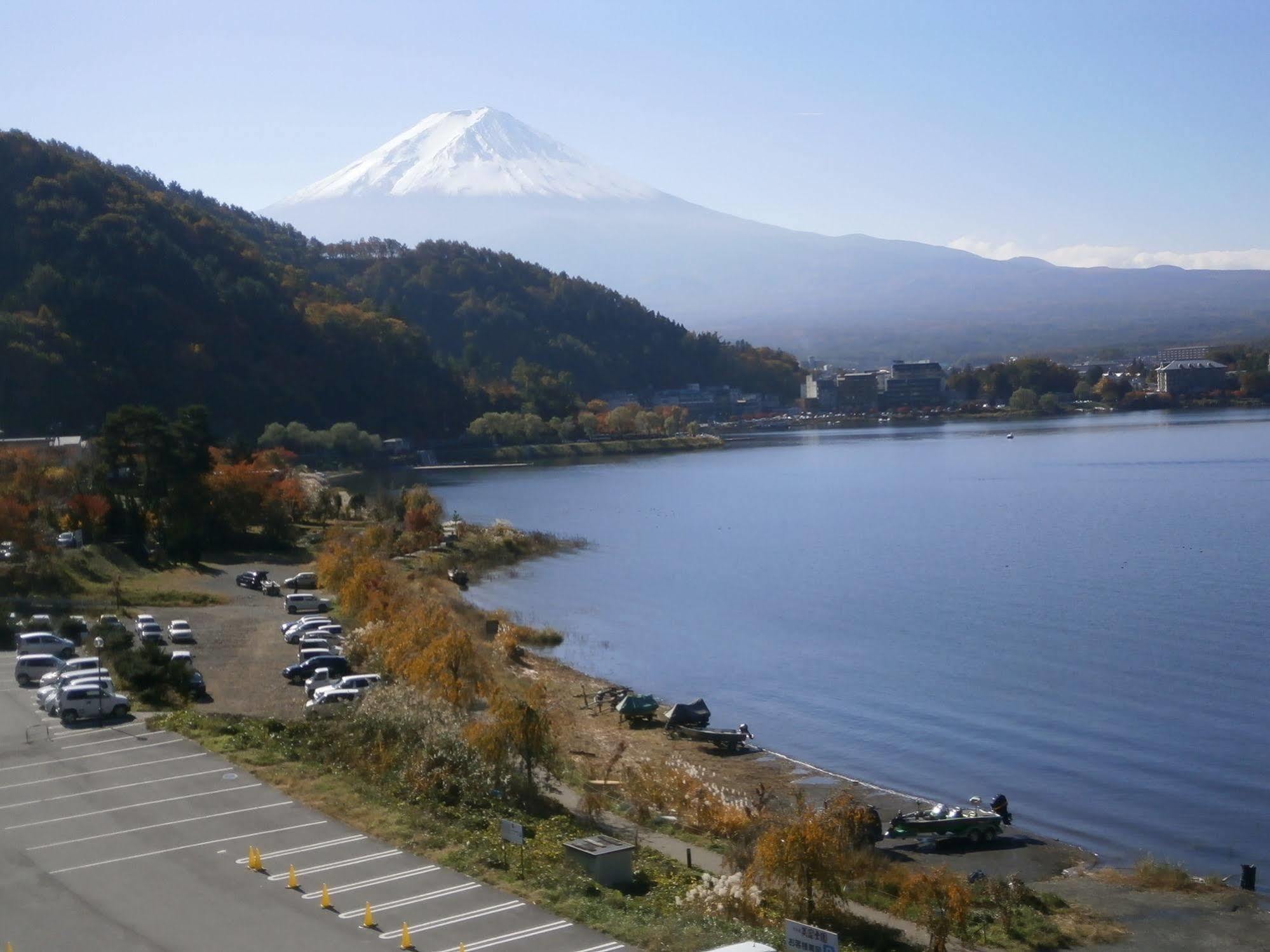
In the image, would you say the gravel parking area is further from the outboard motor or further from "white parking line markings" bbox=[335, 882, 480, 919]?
the outboard motor

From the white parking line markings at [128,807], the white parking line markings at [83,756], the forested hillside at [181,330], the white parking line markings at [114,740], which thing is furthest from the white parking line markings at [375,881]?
the forested hillside at [181,330]

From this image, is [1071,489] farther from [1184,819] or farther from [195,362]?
[195,362]

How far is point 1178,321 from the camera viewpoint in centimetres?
15112

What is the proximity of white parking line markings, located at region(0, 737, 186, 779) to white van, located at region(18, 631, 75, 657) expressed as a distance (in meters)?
3.81

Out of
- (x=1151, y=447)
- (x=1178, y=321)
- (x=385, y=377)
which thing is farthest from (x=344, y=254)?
(x=1178, y=321)

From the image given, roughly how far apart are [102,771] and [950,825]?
5.32 metres

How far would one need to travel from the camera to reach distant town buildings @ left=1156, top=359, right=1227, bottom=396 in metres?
71.1

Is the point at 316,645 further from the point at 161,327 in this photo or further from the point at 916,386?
the point at 916,386

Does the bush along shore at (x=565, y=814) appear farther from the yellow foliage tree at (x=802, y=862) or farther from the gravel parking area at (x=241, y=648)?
the gravel parking area at (x=241, y=648)

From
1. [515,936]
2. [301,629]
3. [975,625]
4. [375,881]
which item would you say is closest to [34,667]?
[301,629]

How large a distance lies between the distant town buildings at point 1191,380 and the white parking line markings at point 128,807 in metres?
71.0

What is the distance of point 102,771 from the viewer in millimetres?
7754

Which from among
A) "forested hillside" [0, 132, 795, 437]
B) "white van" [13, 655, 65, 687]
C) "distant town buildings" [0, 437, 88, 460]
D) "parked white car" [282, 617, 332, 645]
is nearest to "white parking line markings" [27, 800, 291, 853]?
"white van" [13, 655, 65, 687]

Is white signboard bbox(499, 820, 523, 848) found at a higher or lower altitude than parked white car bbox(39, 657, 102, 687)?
higher
